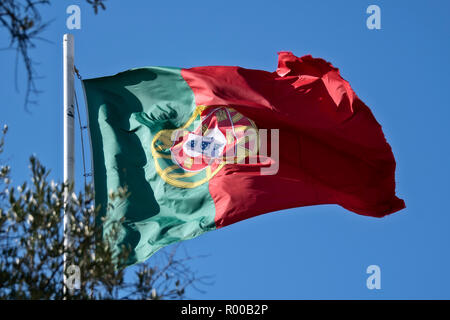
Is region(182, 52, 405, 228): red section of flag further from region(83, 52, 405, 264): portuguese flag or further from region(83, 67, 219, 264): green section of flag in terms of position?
region(83, 67, 219, 264): green section of flag

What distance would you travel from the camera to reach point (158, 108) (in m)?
19.8

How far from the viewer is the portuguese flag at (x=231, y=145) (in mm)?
18156

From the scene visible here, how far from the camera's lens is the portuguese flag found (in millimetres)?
18156

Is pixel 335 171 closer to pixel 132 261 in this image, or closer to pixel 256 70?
pixel 256 70

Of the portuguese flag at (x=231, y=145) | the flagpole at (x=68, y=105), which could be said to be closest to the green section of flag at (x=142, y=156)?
the portuguese flag at (x=231, y=145)

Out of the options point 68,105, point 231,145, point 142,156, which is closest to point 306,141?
point 231,145

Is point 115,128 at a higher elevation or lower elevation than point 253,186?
higher

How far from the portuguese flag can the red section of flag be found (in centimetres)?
2

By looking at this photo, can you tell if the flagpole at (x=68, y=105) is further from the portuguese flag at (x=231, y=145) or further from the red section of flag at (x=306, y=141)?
the red section of flag at (x=306, y=141)

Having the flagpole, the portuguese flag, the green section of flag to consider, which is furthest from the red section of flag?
the flagpole
